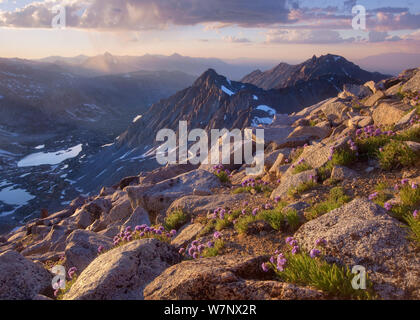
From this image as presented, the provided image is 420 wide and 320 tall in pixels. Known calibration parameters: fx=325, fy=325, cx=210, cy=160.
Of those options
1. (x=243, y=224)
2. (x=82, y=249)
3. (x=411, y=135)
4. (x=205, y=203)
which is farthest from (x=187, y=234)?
(x=411, y=135)

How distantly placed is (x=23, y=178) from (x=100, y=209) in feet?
618

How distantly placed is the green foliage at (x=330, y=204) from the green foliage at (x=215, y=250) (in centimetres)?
179

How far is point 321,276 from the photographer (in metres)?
4.04

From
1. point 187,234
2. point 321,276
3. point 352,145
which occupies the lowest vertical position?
point 187,234

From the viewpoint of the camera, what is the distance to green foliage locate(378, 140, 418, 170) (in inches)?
286

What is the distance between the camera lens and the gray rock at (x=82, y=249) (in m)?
9.06

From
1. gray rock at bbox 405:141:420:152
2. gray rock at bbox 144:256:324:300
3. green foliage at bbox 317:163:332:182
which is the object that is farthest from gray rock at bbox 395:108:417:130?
gray rock at bbox 144:256:324:300

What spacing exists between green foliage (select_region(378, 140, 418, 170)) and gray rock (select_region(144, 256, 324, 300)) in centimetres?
436

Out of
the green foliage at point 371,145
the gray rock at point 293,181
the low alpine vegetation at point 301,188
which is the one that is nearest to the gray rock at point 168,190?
the gray rock at point 293,181

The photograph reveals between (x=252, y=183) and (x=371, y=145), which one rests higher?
(x=371, y=145)

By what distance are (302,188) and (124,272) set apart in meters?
4.72

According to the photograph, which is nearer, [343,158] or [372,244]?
[372,244]

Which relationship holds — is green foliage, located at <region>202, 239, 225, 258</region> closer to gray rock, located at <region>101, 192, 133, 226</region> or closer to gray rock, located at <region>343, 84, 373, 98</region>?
gray rock, located at <region>101, 192, 133, 226</region>

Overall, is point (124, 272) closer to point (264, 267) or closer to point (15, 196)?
point (264, 267)
